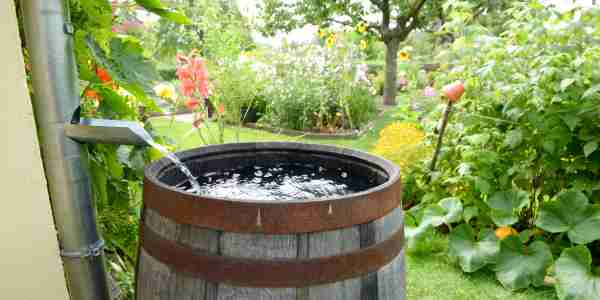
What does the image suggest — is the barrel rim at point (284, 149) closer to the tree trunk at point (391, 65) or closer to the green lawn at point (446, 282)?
the green lawn at point (446, 282)

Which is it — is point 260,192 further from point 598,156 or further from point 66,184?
point 598,156

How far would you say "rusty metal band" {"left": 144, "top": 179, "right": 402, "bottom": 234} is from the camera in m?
0.89

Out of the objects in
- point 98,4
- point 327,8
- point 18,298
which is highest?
point 327,8

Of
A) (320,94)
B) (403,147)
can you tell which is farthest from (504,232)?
(320,94)

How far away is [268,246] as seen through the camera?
0.91 m

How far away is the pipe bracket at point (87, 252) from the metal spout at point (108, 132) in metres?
0.28

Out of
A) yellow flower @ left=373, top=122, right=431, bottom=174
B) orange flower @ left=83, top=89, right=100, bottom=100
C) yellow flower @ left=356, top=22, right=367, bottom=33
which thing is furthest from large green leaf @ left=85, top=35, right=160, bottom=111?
yellow flower @ left=356, top=22, right=367, bottom=33

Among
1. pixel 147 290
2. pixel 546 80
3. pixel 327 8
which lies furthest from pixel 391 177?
pixel 327 8

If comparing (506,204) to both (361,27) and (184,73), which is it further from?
(361,27)

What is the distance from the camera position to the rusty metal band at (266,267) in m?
0.92

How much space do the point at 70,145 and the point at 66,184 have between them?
0.29ft

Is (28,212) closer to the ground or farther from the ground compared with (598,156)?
farther from the ground

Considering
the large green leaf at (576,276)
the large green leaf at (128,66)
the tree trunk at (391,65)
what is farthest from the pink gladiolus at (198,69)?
Answer: the tree trunk at (391,65)

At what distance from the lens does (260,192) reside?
1246mm
